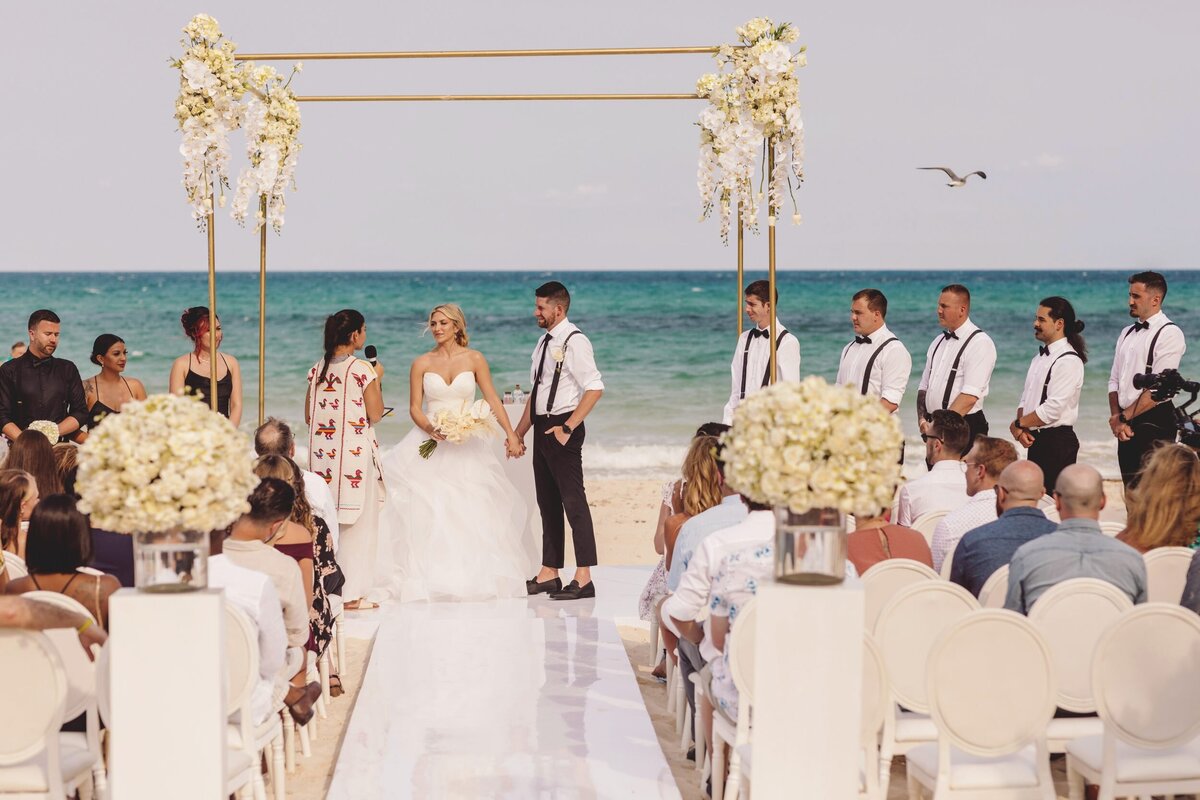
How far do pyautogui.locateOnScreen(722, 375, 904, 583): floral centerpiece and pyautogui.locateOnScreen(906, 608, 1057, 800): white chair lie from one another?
1.98ft

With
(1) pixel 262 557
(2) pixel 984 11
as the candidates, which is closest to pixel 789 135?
(1) pixel 262 557

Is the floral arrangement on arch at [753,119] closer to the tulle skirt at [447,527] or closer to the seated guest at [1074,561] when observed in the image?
the seated guest at [1074,561]

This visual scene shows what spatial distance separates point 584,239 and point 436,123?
498cm

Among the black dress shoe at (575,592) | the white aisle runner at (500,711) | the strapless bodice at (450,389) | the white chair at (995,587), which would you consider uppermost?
the strapless bodice at (450,389)

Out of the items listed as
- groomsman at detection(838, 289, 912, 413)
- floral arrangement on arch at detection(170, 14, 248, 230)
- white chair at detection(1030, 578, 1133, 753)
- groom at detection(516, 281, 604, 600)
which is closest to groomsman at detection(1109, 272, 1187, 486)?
groomsman at detection(838, 289, 912, 413)

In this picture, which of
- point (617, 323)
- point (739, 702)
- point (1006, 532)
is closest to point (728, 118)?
point (1006, 532)

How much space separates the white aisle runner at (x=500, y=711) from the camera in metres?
4.93

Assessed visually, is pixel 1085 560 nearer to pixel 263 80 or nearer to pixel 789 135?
pixel 789 135

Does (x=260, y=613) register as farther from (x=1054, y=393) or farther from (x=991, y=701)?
(x=1054, y=393)

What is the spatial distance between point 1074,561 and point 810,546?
1373 mm

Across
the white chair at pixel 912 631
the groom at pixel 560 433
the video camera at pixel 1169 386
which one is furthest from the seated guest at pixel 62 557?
the video camera at pixel 1169 386

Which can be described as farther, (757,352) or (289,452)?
(757,352)

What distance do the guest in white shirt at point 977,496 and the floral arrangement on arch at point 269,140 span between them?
3680 millimetres

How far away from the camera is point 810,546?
3.48 metres
